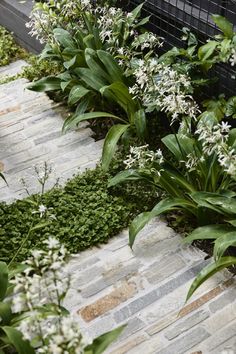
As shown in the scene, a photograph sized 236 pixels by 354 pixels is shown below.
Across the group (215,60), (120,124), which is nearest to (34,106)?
(120,124)

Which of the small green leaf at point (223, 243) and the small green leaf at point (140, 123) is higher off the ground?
the small green leaf at point (140, 123)

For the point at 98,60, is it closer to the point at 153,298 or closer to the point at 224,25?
the point at 224,25

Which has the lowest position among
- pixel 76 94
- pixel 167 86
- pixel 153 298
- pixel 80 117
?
pixel 153 298

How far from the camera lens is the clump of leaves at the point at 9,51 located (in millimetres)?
5062

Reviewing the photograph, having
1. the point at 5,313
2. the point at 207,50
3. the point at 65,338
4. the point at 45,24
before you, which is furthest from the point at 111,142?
the point at 65,338

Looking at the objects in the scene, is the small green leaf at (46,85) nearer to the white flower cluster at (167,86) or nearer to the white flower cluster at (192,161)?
the white flower cluster at (167,86)

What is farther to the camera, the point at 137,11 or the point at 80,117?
the point at 137,11

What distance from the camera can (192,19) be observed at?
151 inches

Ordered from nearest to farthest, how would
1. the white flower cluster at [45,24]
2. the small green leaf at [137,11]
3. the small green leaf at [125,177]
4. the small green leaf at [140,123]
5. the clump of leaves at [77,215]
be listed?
the clump of leaves at [77,215] → the small green leaf at [125,177] → the small green leaf at [140,123] → the small green leaf at [137,11] → the white flower cluster at [45,24]

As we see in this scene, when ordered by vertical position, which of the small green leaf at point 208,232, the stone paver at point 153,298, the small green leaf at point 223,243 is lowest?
the stone paver at point 153,298

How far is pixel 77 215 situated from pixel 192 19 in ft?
4.72

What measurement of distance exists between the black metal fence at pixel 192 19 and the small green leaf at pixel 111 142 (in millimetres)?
639

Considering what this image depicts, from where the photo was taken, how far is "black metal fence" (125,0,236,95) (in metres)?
3.68

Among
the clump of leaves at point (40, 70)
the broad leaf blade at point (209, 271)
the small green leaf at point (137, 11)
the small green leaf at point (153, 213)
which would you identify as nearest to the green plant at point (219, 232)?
the broad leaf blade at point (209, 271)
